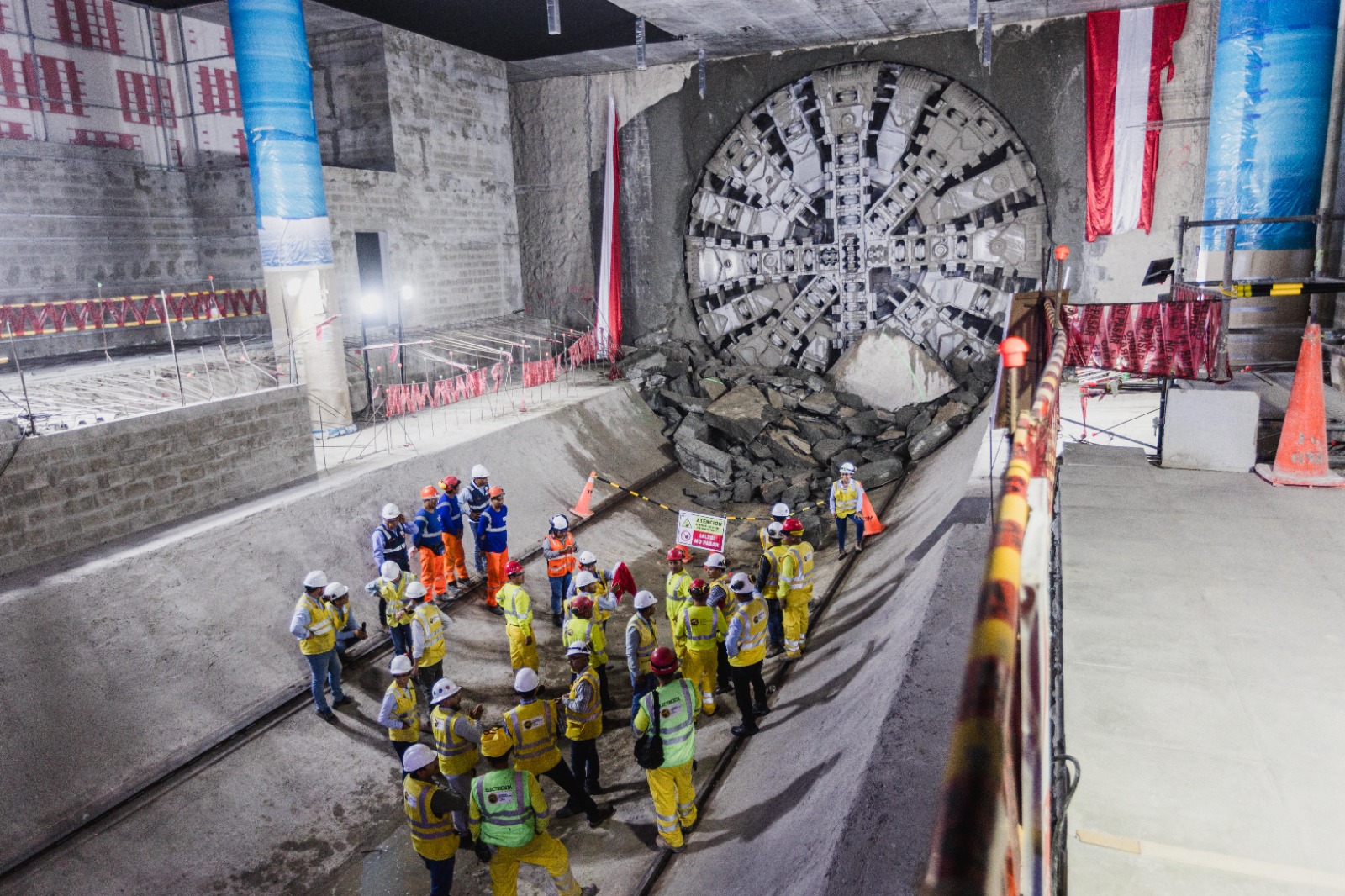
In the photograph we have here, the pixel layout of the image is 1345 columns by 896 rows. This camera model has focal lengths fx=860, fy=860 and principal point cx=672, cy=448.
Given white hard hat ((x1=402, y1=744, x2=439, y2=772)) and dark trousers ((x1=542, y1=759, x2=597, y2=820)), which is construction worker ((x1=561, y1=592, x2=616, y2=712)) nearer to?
dark trousers ((x1=542, y1=759, x2=597, y2=820))

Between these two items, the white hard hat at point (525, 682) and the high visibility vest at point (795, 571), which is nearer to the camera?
the white hard hat at point (525, 682)

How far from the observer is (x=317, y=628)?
8359mm

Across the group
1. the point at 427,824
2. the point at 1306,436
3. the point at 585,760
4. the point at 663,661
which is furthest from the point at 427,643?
the point at 1306,436

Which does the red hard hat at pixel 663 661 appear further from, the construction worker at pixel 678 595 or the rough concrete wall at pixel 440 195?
the rough concrete wall at pixel 440 195

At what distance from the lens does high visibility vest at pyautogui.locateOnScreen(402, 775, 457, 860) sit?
6.04 metres

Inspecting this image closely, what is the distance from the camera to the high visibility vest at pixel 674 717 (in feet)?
21.6

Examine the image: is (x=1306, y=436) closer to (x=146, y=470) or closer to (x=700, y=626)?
(x=700, y=626)

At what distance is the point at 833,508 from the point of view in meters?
12.8

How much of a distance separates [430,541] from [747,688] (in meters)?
4.51

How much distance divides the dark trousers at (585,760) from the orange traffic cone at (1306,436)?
21.5 feet

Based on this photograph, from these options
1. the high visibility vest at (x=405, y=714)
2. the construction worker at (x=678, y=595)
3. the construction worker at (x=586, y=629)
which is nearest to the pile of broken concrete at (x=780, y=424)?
the construction worker at (x=678, y=595)

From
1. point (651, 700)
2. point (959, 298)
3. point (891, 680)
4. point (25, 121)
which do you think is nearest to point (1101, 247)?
point (959, 298)

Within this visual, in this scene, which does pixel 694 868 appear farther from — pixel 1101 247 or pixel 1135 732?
pixel 1101 247

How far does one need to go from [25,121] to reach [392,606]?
12383 mm
